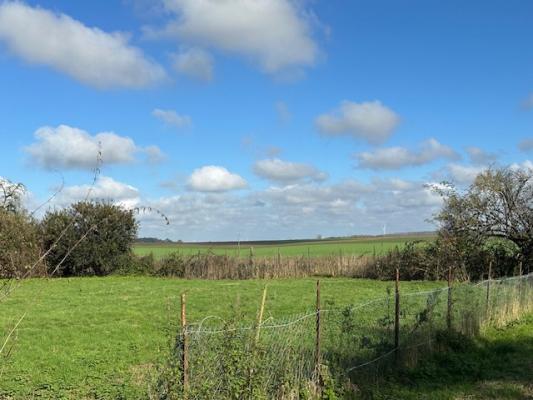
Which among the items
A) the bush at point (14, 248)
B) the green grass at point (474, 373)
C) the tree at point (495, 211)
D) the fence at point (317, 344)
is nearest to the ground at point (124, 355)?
the green grass at point (474, 373)

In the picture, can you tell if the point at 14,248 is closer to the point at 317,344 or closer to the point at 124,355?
the point at 124,355

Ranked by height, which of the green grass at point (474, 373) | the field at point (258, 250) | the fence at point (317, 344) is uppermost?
the field at point (258, 250)

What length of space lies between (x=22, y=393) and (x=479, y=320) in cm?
955

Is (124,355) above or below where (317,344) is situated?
below

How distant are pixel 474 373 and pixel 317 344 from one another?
153 inches

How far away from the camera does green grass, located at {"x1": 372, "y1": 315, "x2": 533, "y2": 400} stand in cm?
841

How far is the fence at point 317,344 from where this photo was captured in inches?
219

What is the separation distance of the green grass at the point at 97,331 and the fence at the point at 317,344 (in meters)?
1.02

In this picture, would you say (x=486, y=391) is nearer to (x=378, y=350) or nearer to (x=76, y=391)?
(x=378, y=350)

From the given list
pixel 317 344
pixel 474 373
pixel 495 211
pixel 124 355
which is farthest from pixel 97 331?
pixel 495 211

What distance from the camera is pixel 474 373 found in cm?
972

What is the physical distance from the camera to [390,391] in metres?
8.46

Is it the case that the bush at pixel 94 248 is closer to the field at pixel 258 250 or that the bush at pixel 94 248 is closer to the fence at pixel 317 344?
the field at pixel 258 250

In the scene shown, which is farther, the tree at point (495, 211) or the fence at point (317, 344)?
the tree at point (495, 211)
